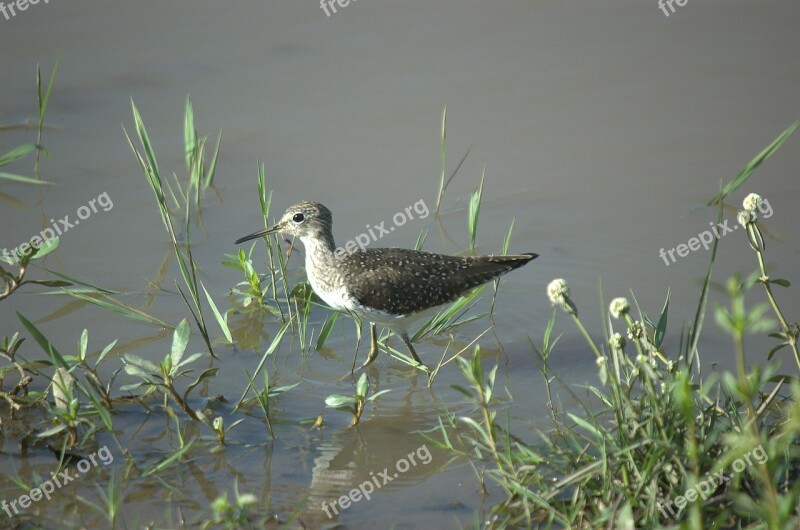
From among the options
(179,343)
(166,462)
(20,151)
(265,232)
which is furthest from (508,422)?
(20,151)

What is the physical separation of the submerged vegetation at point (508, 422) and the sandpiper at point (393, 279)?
0.62 feet

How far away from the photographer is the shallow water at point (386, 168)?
18.1ft

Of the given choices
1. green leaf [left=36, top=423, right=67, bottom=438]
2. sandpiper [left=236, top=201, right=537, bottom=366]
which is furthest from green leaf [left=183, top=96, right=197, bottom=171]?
green leaf [left=36, top=423, right=67, bottom=438]

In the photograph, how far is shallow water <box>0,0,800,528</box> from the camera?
217 inches

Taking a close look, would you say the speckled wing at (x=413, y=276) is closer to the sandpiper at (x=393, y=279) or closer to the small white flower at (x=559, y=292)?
the sandpiper at (x=393, y=279)

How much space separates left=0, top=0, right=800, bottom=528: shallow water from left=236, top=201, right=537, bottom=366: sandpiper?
41cm

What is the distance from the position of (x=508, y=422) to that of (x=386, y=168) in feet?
13.7

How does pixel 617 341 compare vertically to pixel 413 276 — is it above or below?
above

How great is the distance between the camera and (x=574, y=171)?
8812mm

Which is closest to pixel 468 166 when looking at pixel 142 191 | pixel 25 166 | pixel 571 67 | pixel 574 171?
pixel 574 171

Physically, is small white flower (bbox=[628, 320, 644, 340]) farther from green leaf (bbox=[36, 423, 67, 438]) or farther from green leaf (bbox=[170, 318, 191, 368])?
green leaf (bbox=[36, 423, 67, 438])

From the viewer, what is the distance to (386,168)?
28.8 feet

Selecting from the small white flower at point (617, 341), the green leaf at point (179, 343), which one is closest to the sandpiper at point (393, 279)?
the green leaf at point (179, 343)

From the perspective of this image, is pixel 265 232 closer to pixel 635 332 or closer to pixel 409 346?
pixel 409 346
